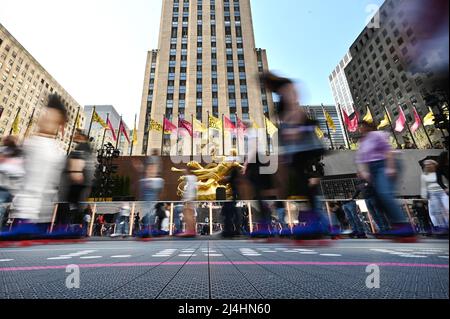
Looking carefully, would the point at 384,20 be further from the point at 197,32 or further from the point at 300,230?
the point at 197,32

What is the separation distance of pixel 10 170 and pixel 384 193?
316cm

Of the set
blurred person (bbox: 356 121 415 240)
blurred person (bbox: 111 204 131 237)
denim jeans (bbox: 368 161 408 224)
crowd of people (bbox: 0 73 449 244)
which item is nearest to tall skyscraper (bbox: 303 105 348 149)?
crowd of people (bbox: 0 73 449 244)

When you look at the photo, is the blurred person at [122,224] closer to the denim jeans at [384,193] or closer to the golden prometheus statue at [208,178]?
the golden prometheus statue at [208,178]

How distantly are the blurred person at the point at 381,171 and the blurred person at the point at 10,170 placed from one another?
292cm

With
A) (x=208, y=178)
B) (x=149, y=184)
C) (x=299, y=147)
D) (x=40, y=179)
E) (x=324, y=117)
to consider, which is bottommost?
(x=40, y=179)

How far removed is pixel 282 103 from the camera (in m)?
2.03

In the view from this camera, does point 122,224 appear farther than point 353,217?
Yes

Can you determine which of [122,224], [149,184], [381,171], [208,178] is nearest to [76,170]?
[149,184]

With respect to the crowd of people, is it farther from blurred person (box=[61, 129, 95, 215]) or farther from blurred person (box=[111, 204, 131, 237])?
blurred person (box=[111, 204, 131, 237])

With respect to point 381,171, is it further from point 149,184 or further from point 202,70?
point 202,70

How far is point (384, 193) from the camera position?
1478 millimetres

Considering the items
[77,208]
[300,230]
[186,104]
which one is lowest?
[300,230]
